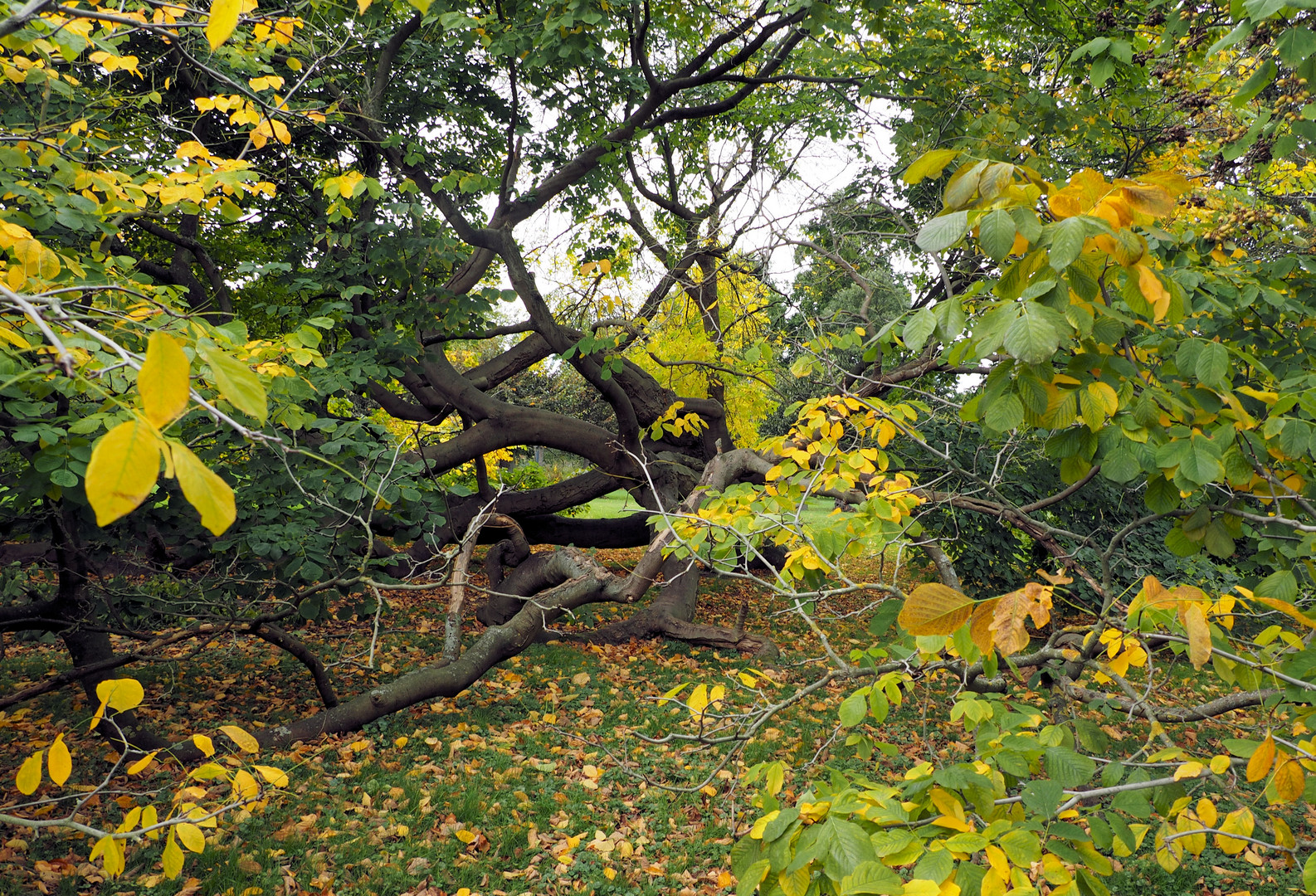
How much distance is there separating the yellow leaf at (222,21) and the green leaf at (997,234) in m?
1.33

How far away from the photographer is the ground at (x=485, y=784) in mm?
3576

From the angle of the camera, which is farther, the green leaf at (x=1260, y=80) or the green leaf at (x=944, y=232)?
the green leaf at (x=1260, y=80)

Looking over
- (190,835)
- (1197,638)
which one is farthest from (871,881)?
(190,835)

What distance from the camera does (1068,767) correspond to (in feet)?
5.43

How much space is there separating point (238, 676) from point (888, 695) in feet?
21.1

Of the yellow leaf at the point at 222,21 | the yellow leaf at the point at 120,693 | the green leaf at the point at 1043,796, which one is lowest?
the green leaf at the point at 1043,796

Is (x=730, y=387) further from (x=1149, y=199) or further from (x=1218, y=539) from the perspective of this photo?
(x=1149, y=199)

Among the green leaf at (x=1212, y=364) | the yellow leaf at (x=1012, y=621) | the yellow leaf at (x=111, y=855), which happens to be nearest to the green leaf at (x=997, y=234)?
the yellow leaf at (x=1012, y=621)

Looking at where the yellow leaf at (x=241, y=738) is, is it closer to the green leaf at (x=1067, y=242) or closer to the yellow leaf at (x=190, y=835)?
the yellow leaf at (x=190, y=835)

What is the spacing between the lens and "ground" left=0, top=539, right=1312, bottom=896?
3576 millimetres

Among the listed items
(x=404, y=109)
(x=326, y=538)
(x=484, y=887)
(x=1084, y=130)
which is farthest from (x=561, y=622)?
(x=1084, y=130)

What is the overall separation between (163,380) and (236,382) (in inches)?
5.8

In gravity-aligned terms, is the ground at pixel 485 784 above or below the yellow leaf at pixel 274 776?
below

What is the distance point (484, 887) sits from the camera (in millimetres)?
3555
